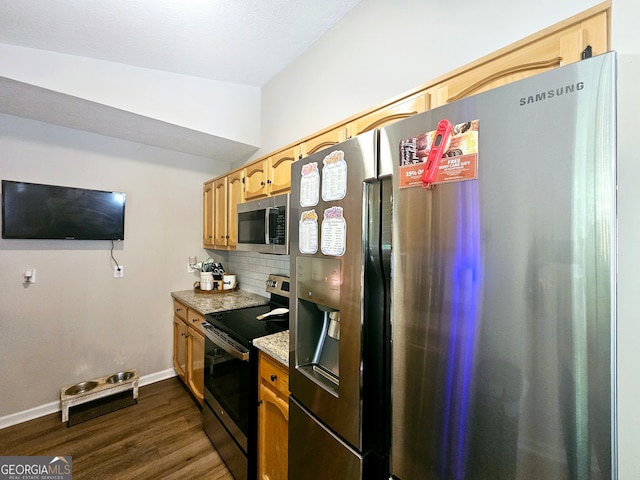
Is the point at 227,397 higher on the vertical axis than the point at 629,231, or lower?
lower

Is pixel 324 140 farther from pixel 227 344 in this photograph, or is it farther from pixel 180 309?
pixel 180 309

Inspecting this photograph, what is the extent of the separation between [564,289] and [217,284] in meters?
2.97

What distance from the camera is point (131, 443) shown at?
1.97 m

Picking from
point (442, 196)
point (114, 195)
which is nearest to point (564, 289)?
point (442, 196)

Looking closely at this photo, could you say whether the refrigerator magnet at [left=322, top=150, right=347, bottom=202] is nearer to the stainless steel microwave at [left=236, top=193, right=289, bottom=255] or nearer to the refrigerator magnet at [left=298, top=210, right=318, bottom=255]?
the refrigerator magnet at [left=298, top=210, right=318, bottom=255]

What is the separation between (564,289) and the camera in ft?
1.67

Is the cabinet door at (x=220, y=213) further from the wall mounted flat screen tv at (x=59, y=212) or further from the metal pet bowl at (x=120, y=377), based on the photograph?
the metal pet bowl at (x=120, y=377)

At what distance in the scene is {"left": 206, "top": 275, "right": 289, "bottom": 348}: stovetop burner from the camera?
1683 millimetres

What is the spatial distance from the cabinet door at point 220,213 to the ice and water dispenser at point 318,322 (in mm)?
1698

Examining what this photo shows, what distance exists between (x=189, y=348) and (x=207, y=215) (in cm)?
140

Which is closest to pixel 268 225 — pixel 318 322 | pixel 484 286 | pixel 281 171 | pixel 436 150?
pixel 281 171

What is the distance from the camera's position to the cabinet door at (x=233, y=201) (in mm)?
2412

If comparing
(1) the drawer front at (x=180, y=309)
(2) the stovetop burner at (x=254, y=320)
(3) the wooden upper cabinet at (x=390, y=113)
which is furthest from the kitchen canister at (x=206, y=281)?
(3) the wooden upper cabinet at (x=390, y=113)

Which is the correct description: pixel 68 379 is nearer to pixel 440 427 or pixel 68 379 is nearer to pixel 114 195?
pixel 114 195
